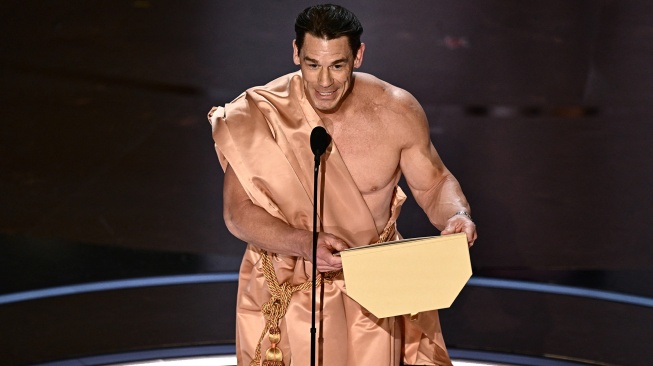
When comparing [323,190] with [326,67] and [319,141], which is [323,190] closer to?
[326,67]

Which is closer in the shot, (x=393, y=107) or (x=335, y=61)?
(x=335, y=61)

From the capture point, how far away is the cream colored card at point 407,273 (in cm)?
280

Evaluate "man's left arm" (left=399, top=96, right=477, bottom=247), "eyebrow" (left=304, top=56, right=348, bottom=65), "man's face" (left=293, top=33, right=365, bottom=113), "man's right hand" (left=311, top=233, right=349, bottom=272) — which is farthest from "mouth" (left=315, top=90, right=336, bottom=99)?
"man's right hand" (left=311, top=233, right=349, bottom=272)

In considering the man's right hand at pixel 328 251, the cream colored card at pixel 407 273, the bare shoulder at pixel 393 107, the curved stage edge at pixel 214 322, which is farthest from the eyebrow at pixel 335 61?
the curved stage edge at pixel 214 322

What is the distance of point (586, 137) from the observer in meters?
7.14

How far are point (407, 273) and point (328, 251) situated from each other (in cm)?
23

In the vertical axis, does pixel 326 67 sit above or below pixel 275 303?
above

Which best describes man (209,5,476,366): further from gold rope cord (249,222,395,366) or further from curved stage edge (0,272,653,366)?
curved stage edge (0,272,653,366)

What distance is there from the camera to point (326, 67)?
3.20 m

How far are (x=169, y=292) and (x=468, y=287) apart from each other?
1418mm

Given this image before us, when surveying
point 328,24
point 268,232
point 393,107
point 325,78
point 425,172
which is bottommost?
point 268,232

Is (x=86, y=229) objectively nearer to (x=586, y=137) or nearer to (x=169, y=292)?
(x=169, y=292)

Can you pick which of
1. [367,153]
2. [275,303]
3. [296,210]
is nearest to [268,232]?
[296,210]

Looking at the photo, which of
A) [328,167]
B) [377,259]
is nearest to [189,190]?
[328,167]
